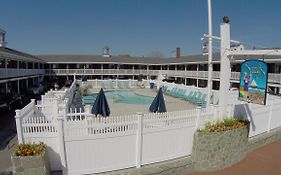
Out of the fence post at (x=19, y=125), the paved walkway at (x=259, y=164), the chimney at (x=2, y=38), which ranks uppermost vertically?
the chimney at (x=2, y=38)

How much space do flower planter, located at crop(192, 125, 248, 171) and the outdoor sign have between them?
142 cm

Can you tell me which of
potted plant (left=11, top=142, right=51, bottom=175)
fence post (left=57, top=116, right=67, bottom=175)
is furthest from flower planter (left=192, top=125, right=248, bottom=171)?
potted plant (left=11, top=142, right=51, bottom=175)

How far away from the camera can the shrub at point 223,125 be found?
7.91 metres

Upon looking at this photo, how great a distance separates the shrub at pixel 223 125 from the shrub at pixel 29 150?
17.9ft

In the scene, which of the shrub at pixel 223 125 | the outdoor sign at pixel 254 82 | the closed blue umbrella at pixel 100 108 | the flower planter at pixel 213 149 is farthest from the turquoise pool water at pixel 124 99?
the flower planter at pixel 213 149

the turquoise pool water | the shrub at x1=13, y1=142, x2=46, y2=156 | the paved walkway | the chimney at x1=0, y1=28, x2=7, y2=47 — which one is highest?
the chimney at x1=0, y1=28, x2=7, y2=47

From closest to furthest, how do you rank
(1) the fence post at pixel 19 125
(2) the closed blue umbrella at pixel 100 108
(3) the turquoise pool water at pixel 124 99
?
1. (1) the fence post at pixel 19 125
2. (2) the closed blue umbrella at pixel 100 108
3. (3) the turquoise pool water at pixel 124 99

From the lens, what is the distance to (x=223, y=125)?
8.27 metres

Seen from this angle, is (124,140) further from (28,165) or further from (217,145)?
(217,145)

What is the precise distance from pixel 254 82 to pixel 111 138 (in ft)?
19.4

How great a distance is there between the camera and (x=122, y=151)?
22.0ft

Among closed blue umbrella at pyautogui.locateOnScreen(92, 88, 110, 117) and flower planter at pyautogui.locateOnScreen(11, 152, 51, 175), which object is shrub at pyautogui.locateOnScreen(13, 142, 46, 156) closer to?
flower planter at pyautogui.locateOnScreen(11, 152, 51, 175)

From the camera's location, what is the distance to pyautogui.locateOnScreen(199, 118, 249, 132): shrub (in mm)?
7910

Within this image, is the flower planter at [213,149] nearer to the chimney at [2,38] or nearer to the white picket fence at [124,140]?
the white picket fence at [124,140]
